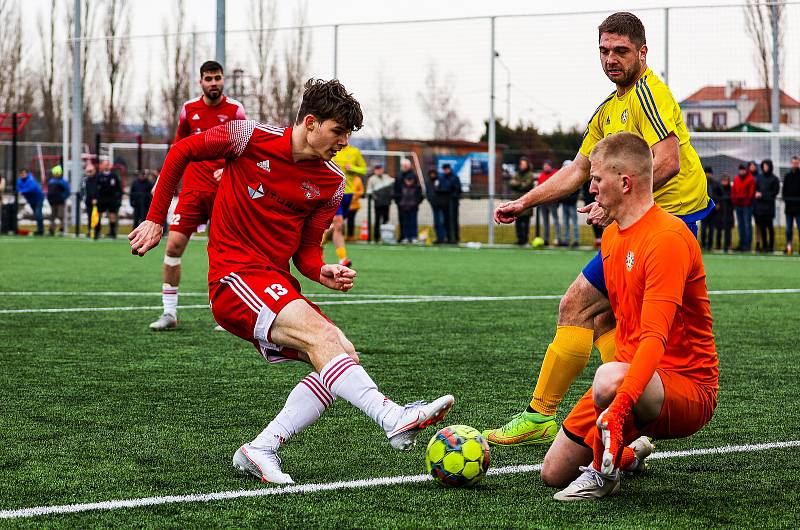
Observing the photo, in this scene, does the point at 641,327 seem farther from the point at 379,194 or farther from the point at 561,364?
the point at 379,194

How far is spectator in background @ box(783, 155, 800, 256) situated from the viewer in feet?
71.8

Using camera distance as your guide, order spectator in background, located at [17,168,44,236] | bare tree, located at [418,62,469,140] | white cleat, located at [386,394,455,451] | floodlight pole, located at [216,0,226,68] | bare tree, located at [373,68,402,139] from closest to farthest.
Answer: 1. white cleat, located at [386,394,455,451]
2. floodlight pole, located at [216,0,226,68]
3. bare tree, located at [418,62,469,140]
4. bare tree, located at [373,68,402,139]
5. spectator in background, located at [17,168,44,236]

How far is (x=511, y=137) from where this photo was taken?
26234 millimetres

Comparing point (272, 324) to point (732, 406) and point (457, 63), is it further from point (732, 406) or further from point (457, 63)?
point (457, 63)

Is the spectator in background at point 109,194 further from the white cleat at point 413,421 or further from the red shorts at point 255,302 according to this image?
the white cleat at point 413,421

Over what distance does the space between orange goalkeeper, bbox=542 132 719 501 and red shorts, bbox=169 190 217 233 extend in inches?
190

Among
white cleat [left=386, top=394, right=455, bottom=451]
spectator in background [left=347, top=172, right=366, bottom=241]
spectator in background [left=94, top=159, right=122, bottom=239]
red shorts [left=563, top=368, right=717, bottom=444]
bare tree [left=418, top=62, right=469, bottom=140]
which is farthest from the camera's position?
spectator in background [left=94, top=159, right=122, bottom=239]

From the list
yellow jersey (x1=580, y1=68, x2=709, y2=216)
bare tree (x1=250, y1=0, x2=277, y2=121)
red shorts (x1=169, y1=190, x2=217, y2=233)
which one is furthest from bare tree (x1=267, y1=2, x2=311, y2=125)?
yellow jersey (x1=580, y1=68, x2=709, y2=216)

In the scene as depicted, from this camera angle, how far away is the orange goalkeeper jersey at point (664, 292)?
390cm

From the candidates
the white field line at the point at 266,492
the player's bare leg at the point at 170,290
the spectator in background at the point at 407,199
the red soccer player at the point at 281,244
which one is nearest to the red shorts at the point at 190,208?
the player's bare leg at the point at 170,290

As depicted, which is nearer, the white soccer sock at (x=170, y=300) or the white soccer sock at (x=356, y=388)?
the white soccer sock at (x=356, y=388)

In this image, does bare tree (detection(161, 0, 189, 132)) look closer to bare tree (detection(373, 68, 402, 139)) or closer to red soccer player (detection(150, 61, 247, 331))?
bare tree (detection(373, 68, 402, 139))

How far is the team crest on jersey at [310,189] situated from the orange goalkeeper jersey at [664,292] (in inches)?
50.0

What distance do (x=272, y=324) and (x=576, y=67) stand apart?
66.6 feet
